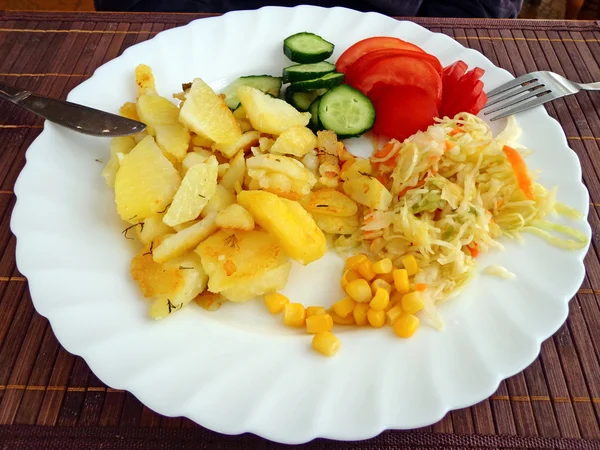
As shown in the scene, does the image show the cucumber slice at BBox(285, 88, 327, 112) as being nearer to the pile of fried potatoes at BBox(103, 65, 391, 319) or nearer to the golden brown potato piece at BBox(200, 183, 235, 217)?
the pile of fried potatoes at BBox(103, 65, 391, 319)

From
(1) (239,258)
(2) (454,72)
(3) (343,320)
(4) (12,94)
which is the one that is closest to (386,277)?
(3) (343,320)

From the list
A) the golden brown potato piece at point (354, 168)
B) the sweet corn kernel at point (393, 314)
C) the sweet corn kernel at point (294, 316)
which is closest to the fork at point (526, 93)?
the golden brown potato piece at point (354, 168)

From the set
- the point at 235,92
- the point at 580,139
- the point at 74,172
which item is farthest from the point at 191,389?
the point at 580,139

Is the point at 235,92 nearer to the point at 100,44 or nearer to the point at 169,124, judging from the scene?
the point at 169,124

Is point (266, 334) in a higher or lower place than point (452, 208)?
lower

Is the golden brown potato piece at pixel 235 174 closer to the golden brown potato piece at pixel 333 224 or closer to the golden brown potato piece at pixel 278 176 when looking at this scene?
the golden brown potato piece at pixel 278 176

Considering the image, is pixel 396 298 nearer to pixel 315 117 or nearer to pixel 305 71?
pixel 315 117
